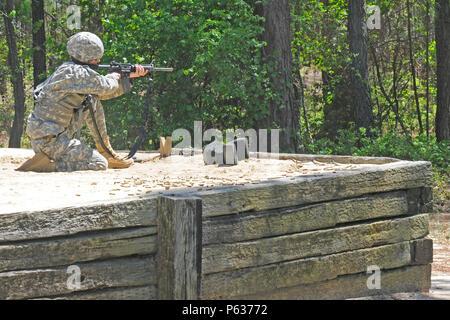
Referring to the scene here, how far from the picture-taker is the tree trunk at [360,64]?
12961 millimetres

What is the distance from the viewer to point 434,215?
30.2 ft

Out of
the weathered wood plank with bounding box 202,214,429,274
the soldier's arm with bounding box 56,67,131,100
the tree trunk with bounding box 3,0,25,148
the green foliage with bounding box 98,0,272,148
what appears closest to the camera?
the weathered wood plank with bounding box 202,214,429,274

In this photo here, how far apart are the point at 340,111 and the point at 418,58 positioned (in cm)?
422

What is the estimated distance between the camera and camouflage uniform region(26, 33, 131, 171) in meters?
7.00

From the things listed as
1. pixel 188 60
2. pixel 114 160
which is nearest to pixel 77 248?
pixel 114 160

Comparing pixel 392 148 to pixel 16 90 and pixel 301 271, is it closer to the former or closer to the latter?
pixel 301 271

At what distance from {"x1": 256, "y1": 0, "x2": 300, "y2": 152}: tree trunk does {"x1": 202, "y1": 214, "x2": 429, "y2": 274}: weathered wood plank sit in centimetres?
582

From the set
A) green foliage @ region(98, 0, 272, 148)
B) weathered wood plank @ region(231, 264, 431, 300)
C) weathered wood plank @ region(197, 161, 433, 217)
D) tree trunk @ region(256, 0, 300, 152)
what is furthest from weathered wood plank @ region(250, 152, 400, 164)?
tree trunk @ region(256, 0, 300, 152)

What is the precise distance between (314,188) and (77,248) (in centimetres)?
173

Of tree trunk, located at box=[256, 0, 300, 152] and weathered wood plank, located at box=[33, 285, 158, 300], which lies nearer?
weathered wood plank, located at box=[33, 285, 158, 300]

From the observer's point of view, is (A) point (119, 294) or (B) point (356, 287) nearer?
(A) point (119, 294)

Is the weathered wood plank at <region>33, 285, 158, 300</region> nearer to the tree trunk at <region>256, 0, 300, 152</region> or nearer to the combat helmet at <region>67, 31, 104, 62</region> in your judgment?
the combat helmet at <region>67, 31, 104, 62</region>

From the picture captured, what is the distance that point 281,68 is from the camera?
1113cm

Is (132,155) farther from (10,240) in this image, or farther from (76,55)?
(10,240)
